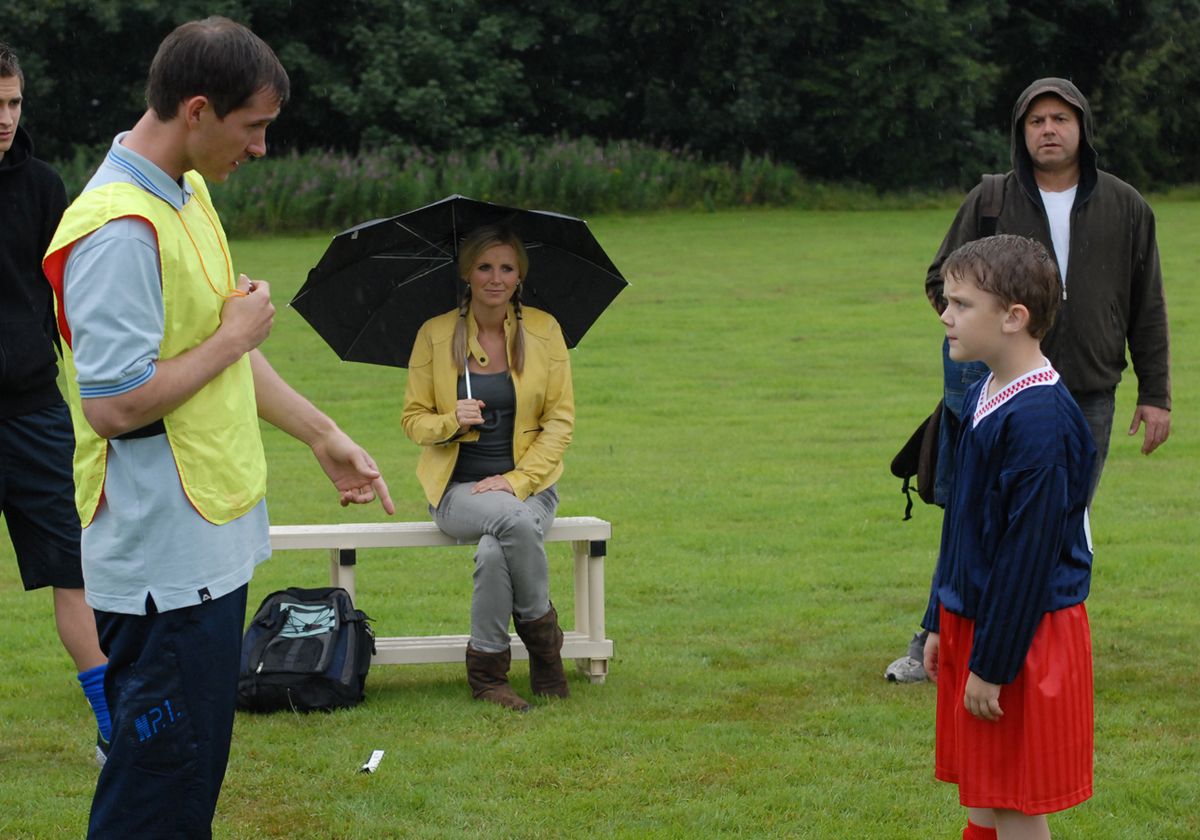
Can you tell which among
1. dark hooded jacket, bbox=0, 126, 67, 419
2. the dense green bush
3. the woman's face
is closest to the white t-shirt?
the woman's face

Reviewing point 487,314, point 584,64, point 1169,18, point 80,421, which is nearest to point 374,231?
point 487,314

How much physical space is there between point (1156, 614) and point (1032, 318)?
379cm

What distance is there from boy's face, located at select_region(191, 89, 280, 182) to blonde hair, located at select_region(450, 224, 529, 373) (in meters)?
2.98

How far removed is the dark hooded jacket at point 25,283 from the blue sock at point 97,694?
0.87 metres

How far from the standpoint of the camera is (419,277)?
247 inches

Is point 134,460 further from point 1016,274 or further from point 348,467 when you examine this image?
point 1016,274

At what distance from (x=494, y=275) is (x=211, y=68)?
3123 millimetres

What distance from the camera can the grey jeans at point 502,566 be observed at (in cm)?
591

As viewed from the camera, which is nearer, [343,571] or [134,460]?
[134,460]

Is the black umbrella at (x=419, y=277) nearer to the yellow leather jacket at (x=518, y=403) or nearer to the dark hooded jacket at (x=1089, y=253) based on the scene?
the yellow leather jacket at (x=518, y=403)

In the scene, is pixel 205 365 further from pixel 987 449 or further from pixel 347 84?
pixel 347 84

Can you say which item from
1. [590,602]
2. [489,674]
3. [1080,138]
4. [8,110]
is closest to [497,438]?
[590,602]

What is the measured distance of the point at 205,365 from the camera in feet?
9.93

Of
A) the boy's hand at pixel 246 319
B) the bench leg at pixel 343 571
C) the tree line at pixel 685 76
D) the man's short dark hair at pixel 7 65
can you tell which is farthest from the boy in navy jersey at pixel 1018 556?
the tree line at pixel 685 76
